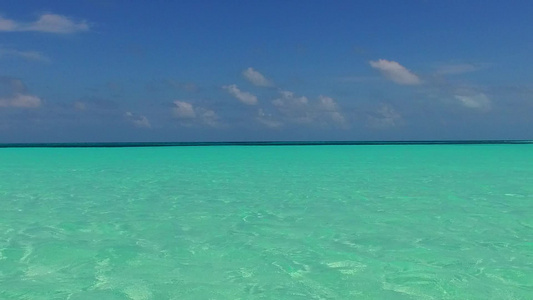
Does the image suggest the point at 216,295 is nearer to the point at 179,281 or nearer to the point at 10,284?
the point at 179,281

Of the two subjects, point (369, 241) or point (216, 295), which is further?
point (369, 241)

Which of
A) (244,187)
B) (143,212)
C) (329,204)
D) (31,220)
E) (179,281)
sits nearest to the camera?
(179,281)

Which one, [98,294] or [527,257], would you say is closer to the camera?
[98,294]

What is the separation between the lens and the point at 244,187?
34.3 feet

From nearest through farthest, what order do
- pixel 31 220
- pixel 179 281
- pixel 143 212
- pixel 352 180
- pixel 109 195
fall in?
pixel 179 281
pixel 31 220
pixel 143 212
pixel 109 195
pixel 352 180

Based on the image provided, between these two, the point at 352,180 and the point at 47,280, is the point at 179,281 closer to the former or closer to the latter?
the point at 47,280

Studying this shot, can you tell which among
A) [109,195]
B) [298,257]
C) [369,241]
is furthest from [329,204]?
[109,195]

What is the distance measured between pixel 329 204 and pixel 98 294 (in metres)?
4.77

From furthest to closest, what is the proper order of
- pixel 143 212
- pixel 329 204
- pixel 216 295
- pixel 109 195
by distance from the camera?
1. pixel 109 195
2. pixel 329 204
3. pixel 143 212
4. pixel 216 295

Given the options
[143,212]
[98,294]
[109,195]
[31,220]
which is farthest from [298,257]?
[109,195]

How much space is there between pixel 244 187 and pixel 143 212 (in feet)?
11.8

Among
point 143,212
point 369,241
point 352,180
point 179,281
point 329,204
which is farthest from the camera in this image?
point 352,180

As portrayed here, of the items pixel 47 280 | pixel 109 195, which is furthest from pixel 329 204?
pixel 47 280

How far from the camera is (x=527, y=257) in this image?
176 inches
